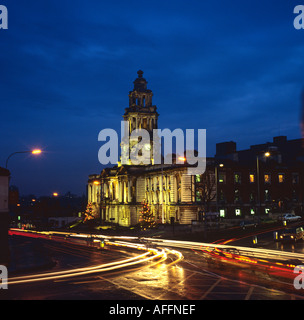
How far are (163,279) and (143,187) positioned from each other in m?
69.5

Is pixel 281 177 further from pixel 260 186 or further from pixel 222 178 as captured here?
pixel 222 178

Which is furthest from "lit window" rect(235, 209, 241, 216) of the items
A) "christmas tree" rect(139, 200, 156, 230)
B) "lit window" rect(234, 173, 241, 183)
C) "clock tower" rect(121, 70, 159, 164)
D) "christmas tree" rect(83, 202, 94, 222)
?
"christmas tree" rect(83, 202, 94, 222)

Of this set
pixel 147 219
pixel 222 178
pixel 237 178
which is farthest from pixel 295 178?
pixel 147 219

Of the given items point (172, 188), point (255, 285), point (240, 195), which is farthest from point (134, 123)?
point (255, 285)

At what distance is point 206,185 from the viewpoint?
2527 inches

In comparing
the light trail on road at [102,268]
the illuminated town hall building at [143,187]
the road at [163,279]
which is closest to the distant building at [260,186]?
the illuminated town hall building at [143,187]

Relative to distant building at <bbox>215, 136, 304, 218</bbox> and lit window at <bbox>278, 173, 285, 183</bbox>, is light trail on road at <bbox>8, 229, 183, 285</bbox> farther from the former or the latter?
lit window at <bbox>278, 173, 285, 183</bbox>

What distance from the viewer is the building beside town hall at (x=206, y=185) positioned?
6881 cm

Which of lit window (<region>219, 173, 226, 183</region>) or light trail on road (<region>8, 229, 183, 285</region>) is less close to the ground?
lit window (<region>219, 173, 226, 183</region>)

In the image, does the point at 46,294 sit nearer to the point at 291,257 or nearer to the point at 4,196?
the point at 4,196

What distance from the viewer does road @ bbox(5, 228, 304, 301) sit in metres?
17.0

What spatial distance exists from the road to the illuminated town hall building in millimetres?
32625

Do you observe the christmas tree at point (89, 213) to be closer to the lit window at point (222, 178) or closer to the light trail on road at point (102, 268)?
the lit window at point (222, 178)

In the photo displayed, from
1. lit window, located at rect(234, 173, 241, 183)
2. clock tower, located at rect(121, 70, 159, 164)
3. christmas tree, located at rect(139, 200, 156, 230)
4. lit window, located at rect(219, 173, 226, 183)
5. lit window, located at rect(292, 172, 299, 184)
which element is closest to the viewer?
lit window, located at rect(219, 173, 226, 183)
